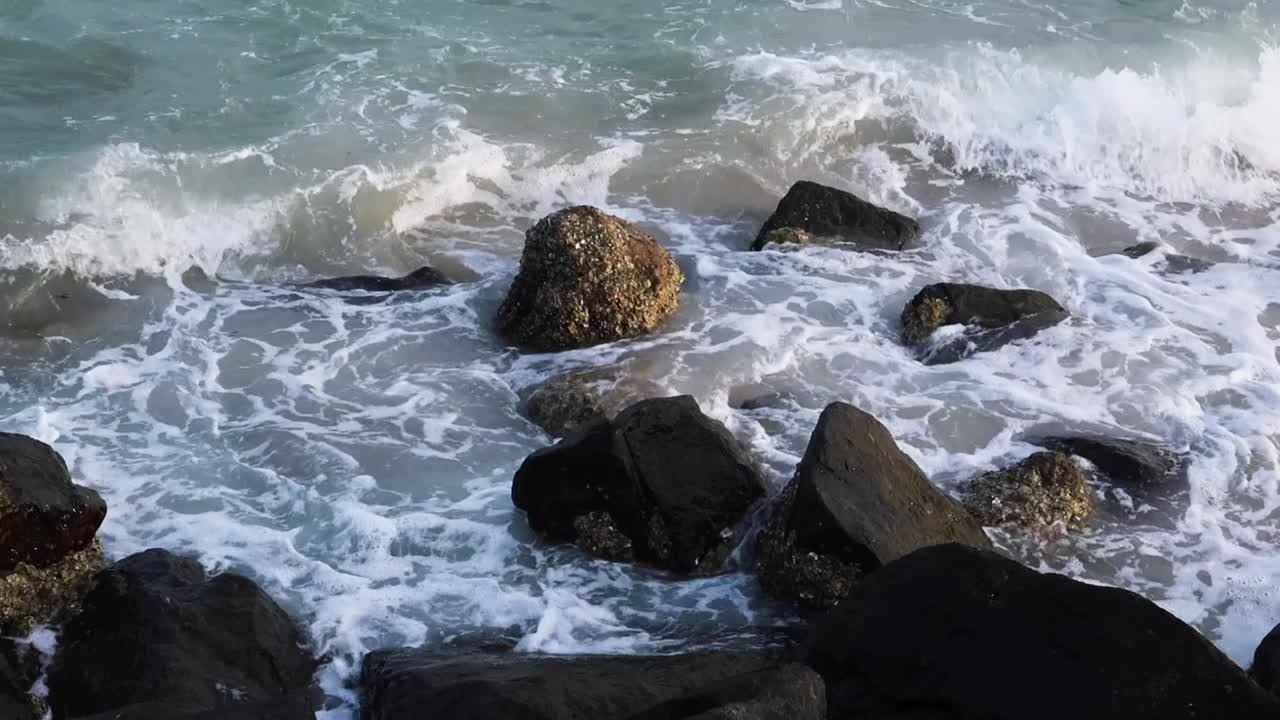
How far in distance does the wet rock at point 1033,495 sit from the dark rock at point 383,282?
4.51 m

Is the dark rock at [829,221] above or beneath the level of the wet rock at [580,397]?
above

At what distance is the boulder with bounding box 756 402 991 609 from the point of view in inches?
229

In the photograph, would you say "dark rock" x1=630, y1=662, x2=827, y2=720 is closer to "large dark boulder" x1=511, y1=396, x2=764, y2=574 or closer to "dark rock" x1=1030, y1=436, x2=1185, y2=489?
"large dark boulder" x1=511, y1=396, x2=764, y2=574

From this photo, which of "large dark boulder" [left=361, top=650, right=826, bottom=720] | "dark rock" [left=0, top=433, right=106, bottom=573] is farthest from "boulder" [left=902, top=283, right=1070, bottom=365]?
"dark rock" [left=0, top=433, right=106, bottom=573]

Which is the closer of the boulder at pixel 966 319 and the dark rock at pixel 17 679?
the dark rock at pixel 17 679

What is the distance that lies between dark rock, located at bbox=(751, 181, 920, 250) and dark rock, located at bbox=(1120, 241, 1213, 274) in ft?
6.57

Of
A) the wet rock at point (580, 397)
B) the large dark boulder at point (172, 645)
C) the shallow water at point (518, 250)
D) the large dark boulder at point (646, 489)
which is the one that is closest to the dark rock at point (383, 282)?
the shallow water at point (518, 250)

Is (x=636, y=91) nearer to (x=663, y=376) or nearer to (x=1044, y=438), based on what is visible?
(x=663, y=376)

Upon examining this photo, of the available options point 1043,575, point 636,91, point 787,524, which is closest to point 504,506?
point 787,524

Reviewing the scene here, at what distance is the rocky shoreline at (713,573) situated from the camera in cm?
429

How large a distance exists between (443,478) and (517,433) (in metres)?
0.64

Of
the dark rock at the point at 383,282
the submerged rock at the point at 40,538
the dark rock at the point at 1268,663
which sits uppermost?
the dark rock at the point at 1268,663

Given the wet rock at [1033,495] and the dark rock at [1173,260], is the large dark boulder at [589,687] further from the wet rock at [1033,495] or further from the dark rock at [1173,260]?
the dark rock at [1173,260]

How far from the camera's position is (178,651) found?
525cm
